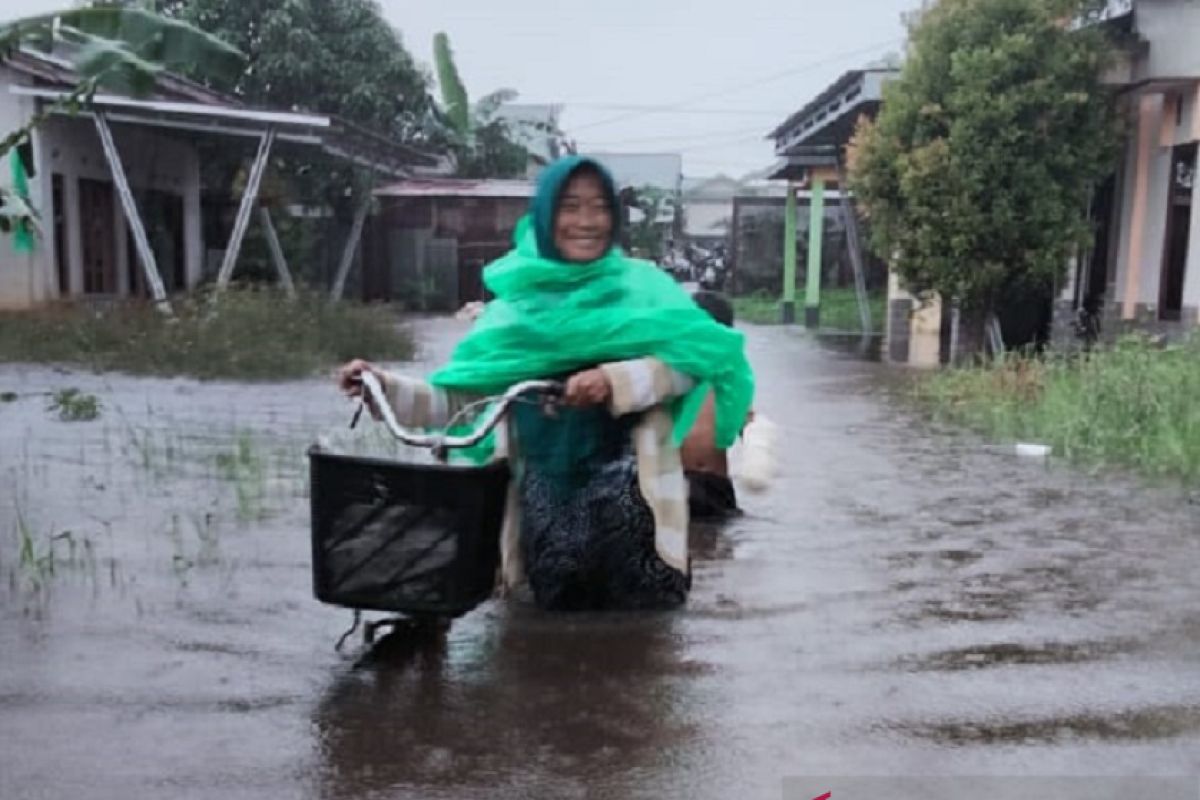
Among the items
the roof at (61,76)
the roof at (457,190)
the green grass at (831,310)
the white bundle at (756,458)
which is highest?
Answer: the roof at (61,76)

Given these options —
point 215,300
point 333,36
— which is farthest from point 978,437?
point 333,36

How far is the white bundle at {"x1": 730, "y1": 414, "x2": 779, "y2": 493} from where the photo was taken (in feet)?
22.0

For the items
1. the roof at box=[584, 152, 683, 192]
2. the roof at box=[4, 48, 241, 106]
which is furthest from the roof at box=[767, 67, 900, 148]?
the roof at box=[584, 152, 683, 192]

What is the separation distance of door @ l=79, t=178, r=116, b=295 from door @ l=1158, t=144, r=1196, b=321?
13581 mm

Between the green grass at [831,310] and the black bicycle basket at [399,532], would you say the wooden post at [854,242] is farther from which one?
the black bicycle basket at [399,532]

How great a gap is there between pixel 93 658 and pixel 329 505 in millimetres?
971

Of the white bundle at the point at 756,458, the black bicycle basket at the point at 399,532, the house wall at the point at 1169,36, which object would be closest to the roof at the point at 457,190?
the house wall at the point at 1169,36

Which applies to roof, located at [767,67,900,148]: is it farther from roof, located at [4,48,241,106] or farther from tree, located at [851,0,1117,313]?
roof, located at [4,48,241,106]

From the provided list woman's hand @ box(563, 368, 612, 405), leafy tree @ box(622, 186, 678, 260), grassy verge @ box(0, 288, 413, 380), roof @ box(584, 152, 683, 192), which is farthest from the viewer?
roof @ box(584, 152, 683, 192)

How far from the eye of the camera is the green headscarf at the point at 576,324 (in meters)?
4.11

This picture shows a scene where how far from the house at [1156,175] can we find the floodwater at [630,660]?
18.4 ft

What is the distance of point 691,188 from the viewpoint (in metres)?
Result: 59.0

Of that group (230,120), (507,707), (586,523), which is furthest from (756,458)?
(230,120)

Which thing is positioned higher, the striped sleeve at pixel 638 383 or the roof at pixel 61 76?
the roof at pixel 61 76
